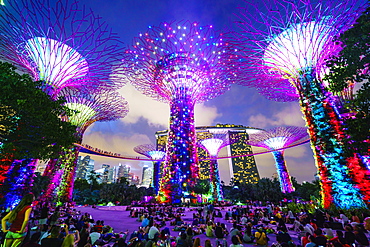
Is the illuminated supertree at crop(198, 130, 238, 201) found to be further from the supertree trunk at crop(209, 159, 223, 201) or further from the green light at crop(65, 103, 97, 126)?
the green light at crop(65, 103, 97, 126)

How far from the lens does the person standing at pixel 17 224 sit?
12.7ft

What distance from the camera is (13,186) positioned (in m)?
13.0

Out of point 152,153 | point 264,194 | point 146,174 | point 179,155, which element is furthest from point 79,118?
point 146,174

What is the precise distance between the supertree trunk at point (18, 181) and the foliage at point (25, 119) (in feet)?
13.5

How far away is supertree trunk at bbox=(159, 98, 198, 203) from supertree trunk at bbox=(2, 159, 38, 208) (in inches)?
494

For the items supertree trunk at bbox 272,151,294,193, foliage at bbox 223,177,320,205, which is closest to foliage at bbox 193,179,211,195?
foliage at bbox 223,177,320,205

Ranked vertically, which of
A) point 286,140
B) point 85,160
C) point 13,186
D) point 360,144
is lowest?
point 13,186

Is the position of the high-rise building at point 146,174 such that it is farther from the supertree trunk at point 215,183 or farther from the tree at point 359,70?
the tree at point 359,70

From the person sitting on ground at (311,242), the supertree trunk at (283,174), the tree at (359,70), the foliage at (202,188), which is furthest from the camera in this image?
the supertree trunk at (283,174)

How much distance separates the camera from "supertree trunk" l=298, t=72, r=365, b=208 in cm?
1113

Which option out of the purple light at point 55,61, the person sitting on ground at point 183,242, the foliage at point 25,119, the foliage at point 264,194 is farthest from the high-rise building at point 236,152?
A: the person sitting on ground at point 183,242

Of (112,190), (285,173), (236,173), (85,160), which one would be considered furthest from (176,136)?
(85,160)

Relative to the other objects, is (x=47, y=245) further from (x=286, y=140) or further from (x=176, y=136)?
(x=286, y=140)

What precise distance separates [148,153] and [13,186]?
1273 inches
